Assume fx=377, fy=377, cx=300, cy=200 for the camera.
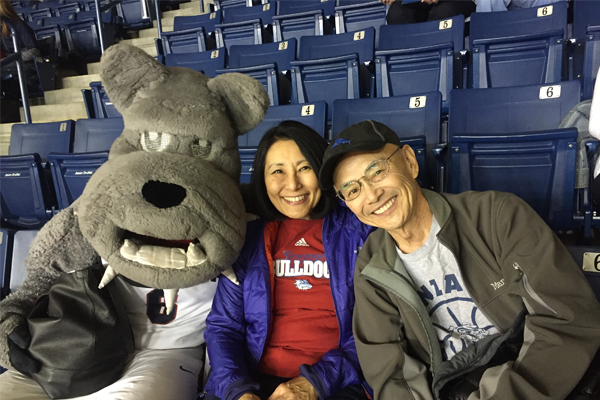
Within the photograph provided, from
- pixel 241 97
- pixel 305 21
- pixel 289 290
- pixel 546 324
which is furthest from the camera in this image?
pixel 305 21

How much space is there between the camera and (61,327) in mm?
1247

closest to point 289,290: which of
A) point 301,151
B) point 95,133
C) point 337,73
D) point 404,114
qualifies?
point 301,151

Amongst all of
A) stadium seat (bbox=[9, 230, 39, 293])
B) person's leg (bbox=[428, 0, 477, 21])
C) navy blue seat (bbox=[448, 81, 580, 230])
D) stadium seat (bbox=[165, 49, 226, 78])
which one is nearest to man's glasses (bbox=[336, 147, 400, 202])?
navy blue seat (bbox=[448, 81, 580, 230])

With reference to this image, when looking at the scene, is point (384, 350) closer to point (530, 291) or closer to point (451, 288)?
point (451, 288)

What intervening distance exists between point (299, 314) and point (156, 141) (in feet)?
2.66

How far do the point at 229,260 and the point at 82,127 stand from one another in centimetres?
321

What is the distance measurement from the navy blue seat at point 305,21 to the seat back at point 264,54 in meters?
0.65

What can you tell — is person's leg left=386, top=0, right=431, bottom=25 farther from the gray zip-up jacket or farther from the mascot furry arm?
the gray zip-up jacket

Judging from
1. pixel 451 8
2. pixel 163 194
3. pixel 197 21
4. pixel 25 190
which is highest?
pixel 197 21

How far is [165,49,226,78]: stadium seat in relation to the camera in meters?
4.16

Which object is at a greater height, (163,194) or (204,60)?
(204,60)

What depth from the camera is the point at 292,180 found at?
4.56 ft

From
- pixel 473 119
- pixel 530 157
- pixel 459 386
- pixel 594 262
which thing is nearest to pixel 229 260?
pixel 459 386

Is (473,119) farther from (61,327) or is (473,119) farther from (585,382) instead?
(61,327)
